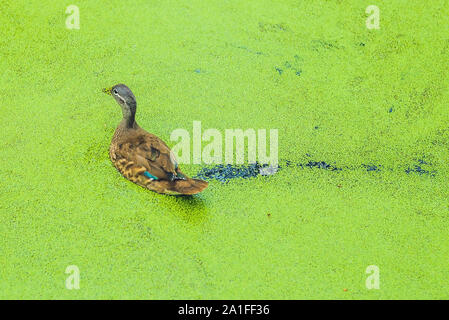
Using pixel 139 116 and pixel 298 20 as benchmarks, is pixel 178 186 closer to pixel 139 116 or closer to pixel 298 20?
pixel 139 116

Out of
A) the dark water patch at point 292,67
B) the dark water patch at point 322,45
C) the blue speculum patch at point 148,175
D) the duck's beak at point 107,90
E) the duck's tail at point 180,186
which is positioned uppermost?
the dark water patch at point 322,45

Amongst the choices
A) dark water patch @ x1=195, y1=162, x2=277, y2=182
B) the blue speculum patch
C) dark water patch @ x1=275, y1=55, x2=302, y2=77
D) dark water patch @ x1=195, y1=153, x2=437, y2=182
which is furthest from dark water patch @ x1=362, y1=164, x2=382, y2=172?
the blue speculum patch

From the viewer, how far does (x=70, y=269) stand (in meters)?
1.65

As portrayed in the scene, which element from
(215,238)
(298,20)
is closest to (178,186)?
(215,238)

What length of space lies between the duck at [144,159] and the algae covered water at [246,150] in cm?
7

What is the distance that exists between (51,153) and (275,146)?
974 mm

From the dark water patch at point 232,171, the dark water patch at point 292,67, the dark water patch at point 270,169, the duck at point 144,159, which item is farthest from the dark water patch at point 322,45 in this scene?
the duck at point 144,159

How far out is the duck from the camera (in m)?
1.81

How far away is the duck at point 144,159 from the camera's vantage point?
5.94ft

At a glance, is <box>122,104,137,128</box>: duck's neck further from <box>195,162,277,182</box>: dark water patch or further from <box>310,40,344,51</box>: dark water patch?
<box>310,40,344,51</box>: dark water patch

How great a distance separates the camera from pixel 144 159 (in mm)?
1876

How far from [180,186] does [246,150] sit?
0.46 meters

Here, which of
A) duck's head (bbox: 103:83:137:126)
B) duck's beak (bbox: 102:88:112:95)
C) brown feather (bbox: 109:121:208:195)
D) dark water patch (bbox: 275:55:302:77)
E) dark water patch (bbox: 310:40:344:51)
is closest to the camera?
brown feather (bbox: 109:121:208:195)

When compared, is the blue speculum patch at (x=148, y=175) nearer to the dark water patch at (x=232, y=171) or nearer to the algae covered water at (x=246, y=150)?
the algae covered water at (x=246, y=150)
